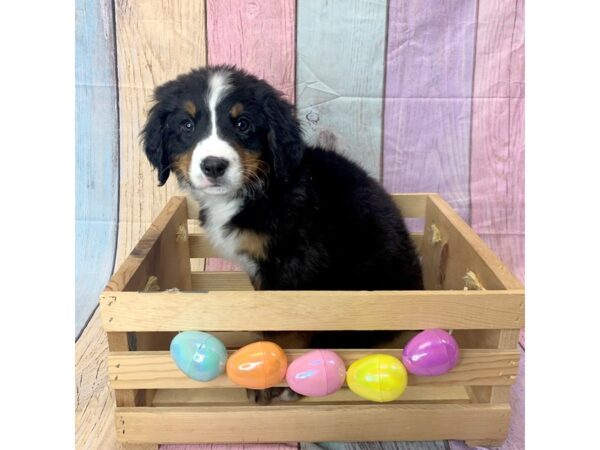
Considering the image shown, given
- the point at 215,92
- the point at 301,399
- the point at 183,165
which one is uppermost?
the point at 215,92

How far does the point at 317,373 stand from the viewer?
148 centimetres

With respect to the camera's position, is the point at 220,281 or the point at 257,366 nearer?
the point at 257,366

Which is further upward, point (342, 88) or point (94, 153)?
point (342, 88)

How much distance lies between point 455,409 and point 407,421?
148 mm

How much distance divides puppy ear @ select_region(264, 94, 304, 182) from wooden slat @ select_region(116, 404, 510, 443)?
78 centimetres

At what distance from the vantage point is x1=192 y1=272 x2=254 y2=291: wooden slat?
101 inches

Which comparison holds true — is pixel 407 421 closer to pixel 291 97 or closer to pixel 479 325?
pixel 479 325

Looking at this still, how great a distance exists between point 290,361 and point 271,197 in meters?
0.59

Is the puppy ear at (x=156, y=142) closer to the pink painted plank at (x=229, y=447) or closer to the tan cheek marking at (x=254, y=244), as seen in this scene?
the tan cheek marking at (x=254, y=244)

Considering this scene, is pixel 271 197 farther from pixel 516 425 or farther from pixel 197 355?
pixel 516 425

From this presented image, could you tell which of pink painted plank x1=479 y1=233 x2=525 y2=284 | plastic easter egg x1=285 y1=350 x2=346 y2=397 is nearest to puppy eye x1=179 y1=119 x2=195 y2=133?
plastic easter egg x1=285 y1=350 x2=346 y2=397

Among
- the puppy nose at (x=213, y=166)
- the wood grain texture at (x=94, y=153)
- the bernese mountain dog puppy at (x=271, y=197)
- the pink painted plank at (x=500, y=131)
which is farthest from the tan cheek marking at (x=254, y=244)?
the pink painted plank at (x=500, y=131)

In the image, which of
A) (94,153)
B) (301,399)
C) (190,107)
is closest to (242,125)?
(190,107)

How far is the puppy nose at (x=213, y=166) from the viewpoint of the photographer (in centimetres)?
167
